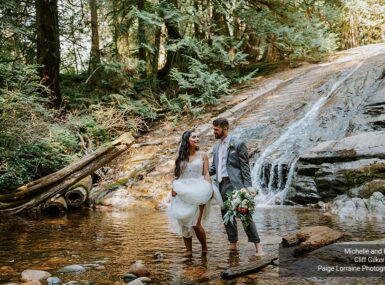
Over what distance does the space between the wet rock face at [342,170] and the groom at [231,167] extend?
440 centimetres

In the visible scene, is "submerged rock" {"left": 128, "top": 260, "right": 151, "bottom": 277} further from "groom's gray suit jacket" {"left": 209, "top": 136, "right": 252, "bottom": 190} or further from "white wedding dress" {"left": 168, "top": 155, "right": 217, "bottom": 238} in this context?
"groom's gray suit jacket" {"left": 209, "top": 136, "right": 252, "bottom": 190}

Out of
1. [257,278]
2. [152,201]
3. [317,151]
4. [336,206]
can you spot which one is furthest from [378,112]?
[257,278]

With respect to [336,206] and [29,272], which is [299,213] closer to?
[336,206]

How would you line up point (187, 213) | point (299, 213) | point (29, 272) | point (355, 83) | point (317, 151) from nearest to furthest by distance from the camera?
1. point (29, 272)
2. point (187, 213)
3. point (299, 213)
4. point (317, 151)
5. point (355, 83)

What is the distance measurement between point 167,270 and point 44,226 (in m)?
4.82

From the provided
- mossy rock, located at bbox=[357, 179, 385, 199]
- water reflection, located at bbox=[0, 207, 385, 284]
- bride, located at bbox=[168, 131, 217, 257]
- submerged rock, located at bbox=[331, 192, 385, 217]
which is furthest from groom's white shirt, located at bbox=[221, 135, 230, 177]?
mossy rock, located at bbox=[357, 179, 385, 199]

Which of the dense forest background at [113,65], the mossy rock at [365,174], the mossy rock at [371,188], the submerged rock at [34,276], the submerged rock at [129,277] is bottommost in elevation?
the submerged rock at [129,277]

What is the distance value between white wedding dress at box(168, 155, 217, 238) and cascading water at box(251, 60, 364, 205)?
17.6 ft

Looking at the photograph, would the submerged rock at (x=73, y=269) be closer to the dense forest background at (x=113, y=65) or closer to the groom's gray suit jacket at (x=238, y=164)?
the groom's gray suit jacket at (x=238, y=164)

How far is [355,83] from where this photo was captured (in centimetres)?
1464

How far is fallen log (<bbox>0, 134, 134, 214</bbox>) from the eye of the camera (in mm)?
10781

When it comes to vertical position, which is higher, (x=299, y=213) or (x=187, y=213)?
(x=187, y=213)

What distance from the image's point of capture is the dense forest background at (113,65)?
12.0m

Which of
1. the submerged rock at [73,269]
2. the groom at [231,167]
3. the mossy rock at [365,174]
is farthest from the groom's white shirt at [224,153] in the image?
the mossy rock at [365,174]
